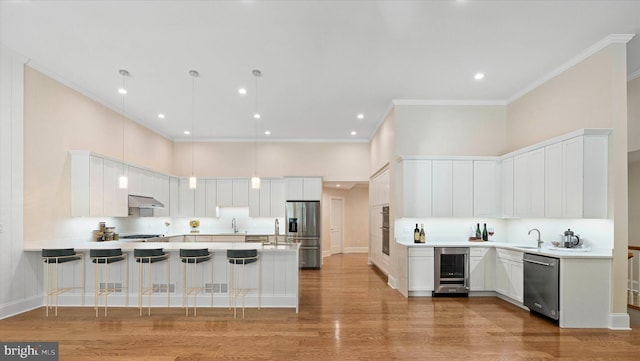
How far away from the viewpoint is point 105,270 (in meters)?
4.98

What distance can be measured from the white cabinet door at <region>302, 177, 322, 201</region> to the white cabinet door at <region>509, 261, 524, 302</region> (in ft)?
15.8

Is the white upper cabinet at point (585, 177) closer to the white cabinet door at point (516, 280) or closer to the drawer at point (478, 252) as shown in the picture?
the white cabinet door at point (516, 280)

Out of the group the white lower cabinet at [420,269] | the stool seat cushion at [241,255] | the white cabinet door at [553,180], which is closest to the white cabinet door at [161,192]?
the stool seat cushion at [241,255]

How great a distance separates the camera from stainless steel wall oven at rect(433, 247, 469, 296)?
557 centimetres

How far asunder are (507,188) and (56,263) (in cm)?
696

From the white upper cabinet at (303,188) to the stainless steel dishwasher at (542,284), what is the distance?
5141 mm

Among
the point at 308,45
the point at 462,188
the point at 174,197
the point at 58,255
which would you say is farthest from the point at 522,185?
the point at 174,197

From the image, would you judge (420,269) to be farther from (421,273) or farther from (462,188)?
(462,188)

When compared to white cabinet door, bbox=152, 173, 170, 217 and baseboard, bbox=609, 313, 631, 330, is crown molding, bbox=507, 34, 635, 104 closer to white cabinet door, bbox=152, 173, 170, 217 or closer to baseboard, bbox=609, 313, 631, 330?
baseboard, bbox=609, 313, 631, 330

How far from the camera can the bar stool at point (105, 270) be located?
4684 millimetres

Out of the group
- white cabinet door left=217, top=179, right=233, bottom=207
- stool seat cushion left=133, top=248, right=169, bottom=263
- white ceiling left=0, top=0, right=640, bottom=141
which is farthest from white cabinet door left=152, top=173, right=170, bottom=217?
stool seat cushion left=133, top=248, right=169, bottom=263

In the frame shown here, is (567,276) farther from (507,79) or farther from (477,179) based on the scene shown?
(507,79)

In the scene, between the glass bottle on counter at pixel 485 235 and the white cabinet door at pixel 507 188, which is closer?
the white cabinet door at pixel 507 188

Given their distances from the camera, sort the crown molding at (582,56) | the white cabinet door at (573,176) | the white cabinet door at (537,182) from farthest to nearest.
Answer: the white cabinet door at (537,182), the white cabinet door at (573,176), the crown molding at (582,56)
